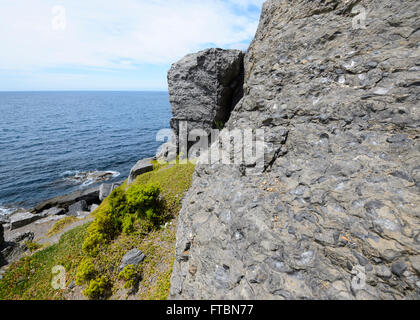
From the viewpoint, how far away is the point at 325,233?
17.4 feet

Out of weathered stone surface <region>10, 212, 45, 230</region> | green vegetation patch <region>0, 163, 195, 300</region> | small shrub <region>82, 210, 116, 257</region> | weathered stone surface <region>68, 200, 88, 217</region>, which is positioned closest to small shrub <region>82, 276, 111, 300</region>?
green vegetation patch <region>0, 163, 195, 300</region>

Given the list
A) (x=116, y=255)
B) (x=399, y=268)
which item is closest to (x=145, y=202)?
(x=116, y=255)

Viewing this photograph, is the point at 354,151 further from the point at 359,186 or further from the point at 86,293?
the point at 86,293

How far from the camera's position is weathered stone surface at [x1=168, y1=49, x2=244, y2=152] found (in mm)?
20031

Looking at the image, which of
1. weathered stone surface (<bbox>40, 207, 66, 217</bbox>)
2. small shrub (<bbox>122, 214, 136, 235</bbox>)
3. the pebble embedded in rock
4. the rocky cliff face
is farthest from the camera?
weathered stone surface (<bbox>40, 207, 66, 217</bbox>)

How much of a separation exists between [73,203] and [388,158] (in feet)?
123

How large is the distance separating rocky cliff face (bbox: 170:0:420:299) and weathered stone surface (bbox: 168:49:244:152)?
10.5 m

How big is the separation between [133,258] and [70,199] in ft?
87.7

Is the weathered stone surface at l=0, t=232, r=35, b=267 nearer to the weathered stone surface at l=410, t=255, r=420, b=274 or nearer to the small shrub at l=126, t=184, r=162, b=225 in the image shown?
the small shrub at l=126, t=184, r=162, b=225

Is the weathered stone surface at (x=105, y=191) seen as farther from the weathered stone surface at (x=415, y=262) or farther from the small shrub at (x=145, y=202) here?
the weathered stone surface at (x=415, y=262)

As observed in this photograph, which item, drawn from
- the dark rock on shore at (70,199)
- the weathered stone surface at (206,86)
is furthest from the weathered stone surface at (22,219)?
the weathered stone surface at (206,86)

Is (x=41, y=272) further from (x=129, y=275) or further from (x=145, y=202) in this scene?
(x=145, y=202)
